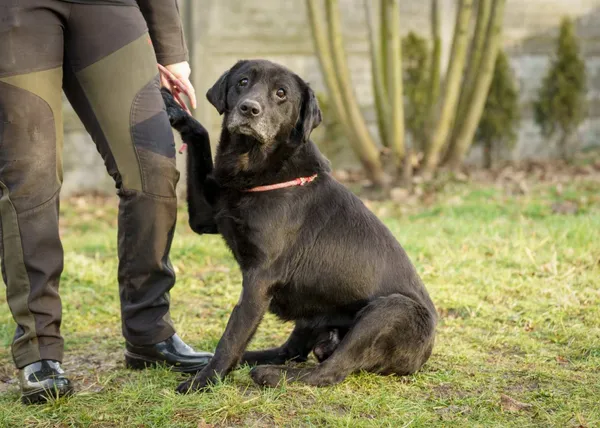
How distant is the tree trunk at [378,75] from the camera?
25.5 feet

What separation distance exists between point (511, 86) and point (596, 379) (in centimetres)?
696

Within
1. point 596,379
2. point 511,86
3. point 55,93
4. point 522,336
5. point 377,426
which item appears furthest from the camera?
point 511,86

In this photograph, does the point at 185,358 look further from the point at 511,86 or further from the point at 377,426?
the point at 511,86

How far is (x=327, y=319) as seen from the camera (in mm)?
3174

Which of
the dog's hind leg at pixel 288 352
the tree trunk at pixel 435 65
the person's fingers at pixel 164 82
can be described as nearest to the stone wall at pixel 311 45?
the tree trunk at pixel 435 65

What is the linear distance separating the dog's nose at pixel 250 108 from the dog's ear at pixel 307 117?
0.22 meters

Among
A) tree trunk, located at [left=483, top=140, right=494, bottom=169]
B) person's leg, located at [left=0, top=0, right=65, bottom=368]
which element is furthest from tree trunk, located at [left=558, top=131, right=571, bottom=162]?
person's leg, located at [left=0, top=0, right=65, bottom=368]

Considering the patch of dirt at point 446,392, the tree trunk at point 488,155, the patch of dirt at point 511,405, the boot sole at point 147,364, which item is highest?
the boot sole at point 147,364

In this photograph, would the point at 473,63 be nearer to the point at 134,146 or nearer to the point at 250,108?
the point at 250,108

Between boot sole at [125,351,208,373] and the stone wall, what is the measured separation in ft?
18.7

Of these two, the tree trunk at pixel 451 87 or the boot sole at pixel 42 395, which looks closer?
the boot sole at pixel 42 395

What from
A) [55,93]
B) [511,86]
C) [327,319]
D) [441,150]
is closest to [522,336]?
Answer: [327,319]

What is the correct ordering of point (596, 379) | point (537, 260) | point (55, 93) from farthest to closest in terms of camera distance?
point (537, 260)
point (596, 379)
point (55, 93)

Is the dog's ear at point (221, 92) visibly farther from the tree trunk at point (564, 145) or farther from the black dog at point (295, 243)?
the tree trunk at point (564, 145)
